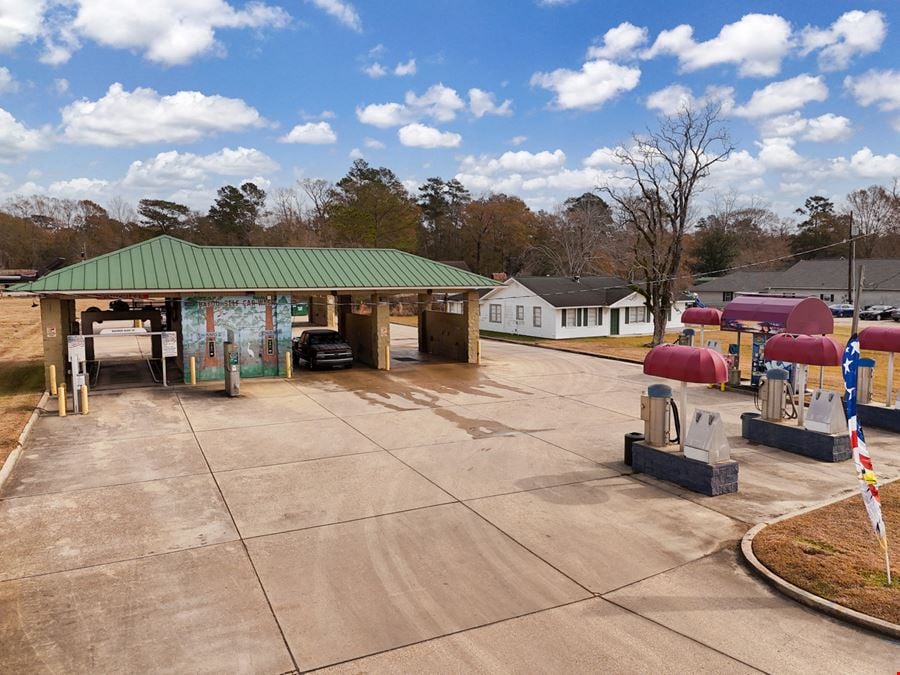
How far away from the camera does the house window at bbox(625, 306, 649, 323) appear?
1641 inches

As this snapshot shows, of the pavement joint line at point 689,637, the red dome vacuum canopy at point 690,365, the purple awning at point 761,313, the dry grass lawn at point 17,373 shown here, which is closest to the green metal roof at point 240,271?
the dry grass lawn at point 17,373

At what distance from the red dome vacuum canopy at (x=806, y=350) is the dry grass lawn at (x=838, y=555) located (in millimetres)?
3787

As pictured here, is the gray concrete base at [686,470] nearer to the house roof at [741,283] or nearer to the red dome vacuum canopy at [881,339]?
the red dome vacuum canopy at [881,339]

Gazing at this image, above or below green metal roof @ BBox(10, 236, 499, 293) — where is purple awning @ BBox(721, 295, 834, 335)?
below

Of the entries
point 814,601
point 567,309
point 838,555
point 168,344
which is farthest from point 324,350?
point 814,601

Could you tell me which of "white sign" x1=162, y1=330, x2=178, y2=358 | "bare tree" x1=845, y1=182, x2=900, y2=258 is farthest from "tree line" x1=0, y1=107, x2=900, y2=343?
"white sign" x1=162, y1=330, x2=178, y2=358

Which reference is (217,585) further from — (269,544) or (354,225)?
(354,225)

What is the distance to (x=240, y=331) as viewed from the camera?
73.6 feet

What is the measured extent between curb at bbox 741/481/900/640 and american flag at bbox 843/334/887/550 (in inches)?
38.8

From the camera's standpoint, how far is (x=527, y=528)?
880 cm

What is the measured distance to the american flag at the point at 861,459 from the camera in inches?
276

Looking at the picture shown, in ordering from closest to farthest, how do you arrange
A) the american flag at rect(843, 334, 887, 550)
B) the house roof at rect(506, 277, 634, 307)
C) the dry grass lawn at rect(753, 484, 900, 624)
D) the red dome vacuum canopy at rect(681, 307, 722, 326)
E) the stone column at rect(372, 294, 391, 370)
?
the dry grass lawn at rect(753, 484, 900, 624) < the american flag at rect(843, 334, 887, 550) < the red dome vacuum canopy at rect(681, 307, 722, 326) < the stone column at rect(372, 294, 391, 370) < the house roof at rect(506, 277, 634, 307)

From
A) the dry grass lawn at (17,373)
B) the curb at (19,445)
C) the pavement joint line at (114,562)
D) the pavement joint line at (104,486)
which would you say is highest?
the dry grass lawn at (17,373)

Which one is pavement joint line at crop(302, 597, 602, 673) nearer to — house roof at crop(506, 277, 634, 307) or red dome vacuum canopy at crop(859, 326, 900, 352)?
red dome vacuum canopy at crop(859, 326, 900, 352)
